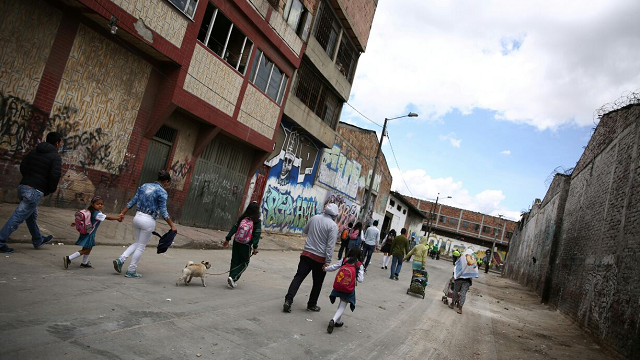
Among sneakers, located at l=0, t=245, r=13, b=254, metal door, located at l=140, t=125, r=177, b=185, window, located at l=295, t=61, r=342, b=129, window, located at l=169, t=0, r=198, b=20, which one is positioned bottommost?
sneakers, located at l=0, t=245, r=13, b=254

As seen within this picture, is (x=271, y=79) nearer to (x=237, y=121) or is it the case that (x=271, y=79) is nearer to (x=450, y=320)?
(x=237, y=121)

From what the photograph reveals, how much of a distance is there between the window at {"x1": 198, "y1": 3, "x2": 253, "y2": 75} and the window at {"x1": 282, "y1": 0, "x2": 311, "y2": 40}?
9.13 ft

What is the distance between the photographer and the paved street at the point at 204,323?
12.2 ft

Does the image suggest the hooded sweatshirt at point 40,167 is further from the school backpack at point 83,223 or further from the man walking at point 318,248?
the man walking at point 318,248

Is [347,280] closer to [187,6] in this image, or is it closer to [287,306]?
[287,306]

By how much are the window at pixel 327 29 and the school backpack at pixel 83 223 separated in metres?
14.8

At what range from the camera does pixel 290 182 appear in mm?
20938

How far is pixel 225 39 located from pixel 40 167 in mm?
8799

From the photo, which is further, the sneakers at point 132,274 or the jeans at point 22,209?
the sneakers at point 132,274

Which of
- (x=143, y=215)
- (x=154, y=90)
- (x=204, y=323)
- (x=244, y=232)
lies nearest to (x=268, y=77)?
(x=154, y=90)

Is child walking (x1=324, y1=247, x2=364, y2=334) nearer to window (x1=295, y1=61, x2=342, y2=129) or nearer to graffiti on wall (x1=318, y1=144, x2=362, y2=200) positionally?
window (x1=295, y1=61, x2=342, y2=129)

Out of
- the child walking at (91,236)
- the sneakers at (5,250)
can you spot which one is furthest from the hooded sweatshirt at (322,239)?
the sneakers at (5,250)

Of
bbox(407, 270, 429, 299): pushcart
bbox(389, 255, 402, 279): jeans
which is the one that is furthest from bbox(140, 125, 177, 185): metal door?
bbox(407, 270, 429, 299): pushcart

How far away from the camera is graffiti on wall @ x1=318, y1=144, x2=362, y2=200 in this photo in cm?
2439
